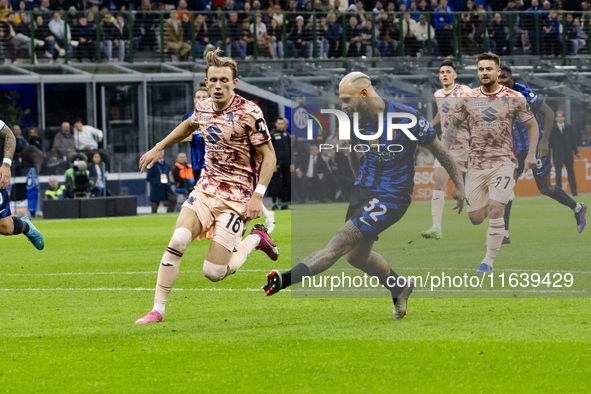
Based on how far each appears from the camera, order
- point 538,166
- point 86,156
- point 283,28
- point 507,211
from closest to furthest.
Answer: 1. point 507,211
2. point 538,166
3. point 86,156
4. point 283,28

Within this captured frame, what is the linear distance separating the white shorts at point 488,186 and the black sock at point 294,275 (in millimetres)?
2350

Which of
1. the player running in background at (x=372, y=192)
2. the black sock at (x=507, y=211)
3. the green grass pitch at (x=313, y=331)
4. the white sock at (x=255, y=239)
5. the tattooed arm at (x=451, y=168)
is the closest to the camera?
the green grass pitch at (x=313, y=331)

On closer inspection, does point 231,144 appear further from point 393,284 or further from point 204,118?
point 393,284

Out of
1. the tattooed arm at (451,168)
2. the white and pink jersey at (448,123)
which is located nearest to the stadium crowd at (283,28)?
the white and pink jersey at (448,123)

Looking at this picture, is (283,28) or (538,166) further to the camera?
(283,28)

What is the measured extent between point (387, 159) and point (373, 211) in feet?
1.36

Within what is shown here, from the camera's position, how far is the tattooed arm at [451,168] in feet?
30.5

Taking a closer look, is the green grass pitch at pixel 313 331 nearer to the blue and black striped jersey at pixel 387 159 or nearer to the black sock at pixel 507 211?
the black sock at pixel 507 211

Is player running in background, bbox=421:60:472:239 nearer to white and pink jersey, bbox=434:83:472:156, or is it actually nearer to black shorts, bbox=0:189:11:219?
white and pink jersey, bbox=434:83:472:156

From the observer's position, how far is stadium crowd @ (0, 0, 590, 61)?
100 ft

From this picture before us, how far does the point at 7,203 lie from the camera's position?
1345cm

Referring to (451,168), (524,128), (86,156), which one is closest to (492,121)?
(524,128)

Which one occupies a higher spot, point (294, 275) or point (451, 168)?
point (451, 168)

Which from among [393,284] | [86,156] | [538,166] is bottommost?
[86,156]
